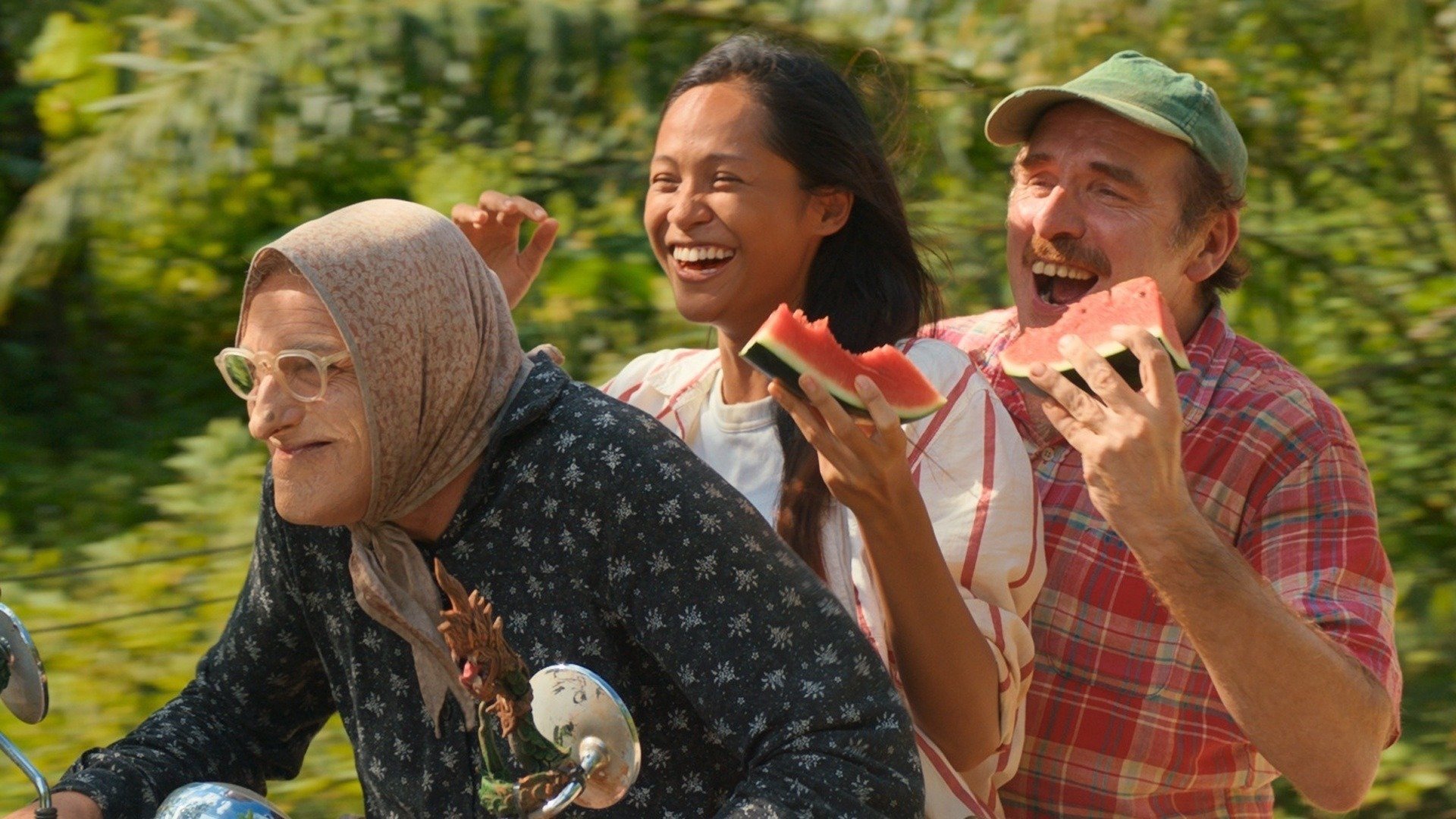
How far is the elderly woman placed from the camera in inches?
86.2

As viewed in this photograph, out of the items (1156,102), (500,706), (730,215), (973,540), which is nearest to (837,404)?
(973,540)

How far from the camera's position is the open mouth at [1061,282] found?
330 cm

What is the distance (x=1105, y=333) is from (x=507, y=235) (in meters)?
1.41

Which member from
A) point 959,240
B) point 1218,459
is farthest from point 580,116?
point 1218,459

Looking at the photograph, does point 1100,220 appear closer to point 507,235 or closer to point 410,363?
point 507,235

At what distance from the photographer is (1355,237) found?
5820mm

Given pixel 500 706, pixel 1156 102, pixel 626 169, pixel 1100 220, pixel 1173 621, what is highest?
pixel 1156 102

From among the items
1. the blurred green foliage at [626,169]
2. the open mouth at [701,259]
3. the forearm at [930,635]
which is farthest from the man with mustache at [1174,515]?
the blurred green foliage at [626,169]

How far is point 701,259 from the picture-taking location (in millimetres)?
3115

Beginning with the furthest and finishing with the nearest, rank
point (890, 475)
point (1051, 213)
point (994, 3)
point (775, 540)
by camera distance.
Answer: point (994, 3) < point (1051, 213) < point (890, 475) < point (775, 540)

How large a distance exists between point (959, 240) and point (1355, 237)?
1392 millimetres

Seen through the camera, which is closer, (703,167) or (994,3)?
(703,167)

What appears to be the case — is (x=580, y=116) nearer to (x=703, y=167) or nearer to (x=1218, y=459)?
(x=703, y=167)

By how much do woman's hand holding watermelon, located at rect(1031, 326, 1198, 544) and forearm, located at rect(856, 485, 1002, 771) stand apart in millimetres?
261
